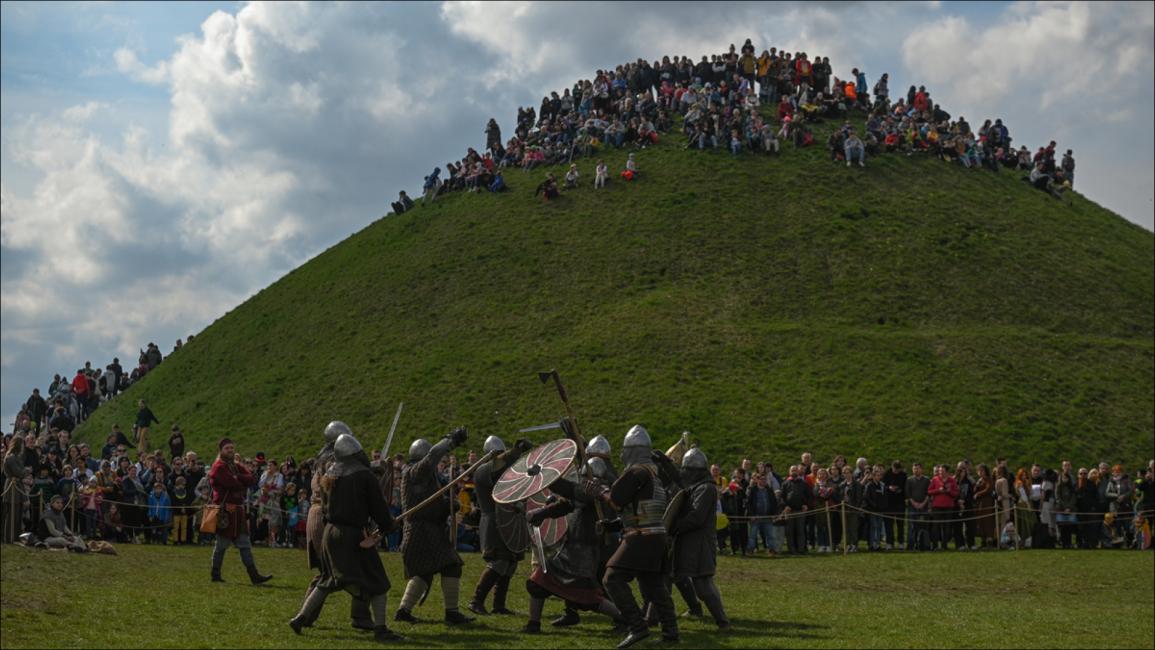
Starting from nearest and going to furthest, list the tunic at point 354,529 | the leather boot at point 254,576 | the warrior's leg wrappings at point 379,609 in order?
1. the tunic at point 354,529
2. the warrior's leg wrappings at point 379,609
3. the leather boot at point 254,576

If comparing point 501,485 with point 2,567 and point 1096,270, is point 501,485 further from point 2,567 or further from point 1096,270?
point 1096,270

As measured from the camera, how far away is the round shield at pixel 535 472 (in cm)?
1522

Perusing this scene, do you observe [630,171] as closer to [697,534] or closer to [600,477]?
[697,534]

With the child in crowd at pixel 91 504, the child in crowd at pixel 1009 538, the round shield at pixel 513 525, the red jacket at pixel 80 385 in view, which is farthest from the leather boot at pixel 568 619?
the red jacket at pixel 80 385

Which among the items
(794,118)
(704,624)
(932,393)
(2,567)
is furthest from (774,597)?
(794,118)

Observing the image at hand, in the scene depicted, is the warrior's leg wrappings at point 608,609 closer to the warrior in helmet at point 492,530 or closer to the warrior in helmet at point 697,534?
the warrior in helmet at point 697,534

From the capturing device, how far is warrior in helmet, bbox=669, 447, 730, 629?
15953mm

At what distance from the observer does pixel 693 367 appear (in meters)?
45.0

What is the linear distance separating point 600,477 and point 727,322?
111ft

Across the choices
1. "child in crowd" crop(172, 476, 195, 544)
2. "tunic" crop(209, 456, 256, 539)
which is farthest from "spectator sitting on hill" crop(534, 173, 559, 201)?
"tunic" crop(209, 456, 256, 539)

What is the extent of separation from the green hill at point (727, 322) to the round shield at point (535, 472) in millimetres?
24101

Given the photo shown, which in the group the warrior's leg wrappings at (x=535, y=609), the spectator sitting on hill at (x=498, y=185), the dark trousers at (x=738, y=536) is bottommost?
the warrior's leg wrappings at (x=535, y=609)

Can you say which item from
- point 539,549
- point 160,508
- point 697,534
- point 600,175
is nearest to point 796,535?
point 697,534

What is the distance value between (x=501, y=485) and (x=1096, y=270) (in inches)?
1807
